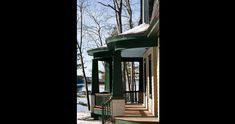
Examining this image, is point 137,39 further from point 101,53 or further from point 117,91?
point 101,53

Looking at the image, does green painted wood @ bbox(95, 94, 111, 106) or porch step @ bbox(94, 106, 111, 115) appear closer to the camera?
green painted wood @ bbox(95, 94, 111, 106)

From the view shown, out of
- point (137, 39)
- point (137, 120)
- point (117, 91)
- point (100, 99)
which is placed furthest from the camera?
point (100, 99)

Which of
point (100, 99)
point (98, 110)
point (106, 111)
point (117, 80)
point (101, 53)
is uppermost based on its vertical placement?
point (101, 53)

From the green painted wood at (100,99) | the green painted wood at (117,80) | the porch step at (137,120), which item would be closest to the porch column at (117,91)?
the green painted wood at (117,80)

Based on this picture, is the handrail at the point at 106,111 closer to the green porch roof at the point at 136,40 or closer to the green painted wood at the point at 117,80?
the green painted wood at the point at 117,80

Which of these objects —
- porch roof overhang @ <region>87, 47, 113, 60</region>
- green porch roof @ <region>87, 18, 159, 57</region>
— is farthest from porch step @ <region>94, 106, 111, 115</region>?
green porch roof @ <region>87, 18, 159, 57</region>

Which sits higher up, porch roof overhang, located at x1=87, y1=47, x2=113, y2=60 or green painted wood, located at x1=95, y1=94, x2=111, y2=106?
porch roof overhang, located at x1=87, y1=47, x2=113, y2=60

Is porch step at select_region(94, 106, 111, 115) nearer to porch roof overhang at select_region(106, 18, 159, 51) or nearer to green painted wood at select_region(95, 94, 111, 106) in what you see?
green painted wood at select_region(95, 94, 111, 106)

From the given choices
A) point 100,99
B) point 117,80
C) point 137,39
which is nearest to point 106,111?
point 117,80

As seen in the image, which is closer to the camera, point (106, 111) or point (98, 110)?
point (106, 111)
